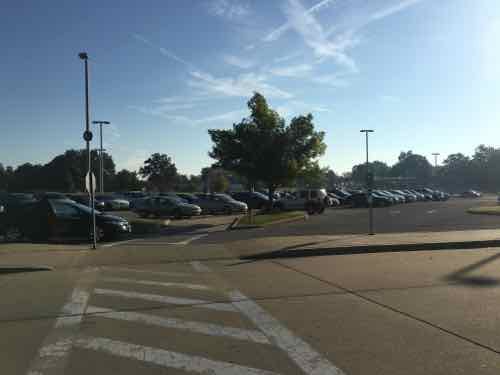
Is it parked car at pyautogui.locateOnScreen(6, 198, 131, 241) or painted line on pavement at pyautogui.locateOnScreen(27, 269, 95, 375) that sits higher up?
parked car at pyautogui.locateOnScreen(6, 198, 131, 241)

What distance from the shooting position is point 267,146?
30.4 meters

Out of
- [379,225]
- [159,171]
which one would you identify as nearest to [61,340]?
[379,225]

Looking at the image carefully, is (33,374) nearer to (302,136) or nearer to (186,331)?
(186,331)

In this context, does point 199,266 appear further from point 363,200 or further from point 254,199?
point 363,200

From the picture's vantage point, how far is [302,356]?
5086 mm

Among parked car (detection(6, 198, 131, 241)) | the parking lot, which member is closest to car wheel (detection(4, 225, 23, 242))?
parked car (detection(6, 198, 131, 241))

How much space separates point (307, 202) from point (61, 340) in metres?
30.7

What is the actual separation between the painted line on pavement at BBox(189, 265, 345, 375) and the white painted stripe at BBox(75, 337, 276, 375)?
1.49 ft

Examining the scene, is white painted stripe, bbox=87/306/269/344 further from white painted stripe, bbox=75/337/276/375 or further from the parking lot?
the parking lot

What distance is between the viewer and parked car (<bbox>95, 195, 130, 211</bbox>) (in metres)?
43.2

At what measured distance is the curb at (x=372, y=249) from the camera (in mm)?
13281

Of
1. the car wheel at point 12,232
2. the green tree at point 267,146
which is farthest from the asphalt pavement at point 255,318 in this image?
the green tree at point 267,146

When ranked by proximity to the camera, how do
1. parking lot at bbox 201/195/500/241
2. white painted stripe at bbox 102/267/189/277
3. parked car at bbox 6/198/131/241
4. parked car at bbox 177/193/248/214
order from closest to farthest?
white painted stripe at bbox 102/267/189/277
parked car at bbox 6/198/131/241
parking lot at bbox 201/195/500/241
parked car at bbox 177/193/248/214

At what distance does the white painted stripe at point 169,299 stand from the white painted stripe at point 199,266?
277 centimetres
